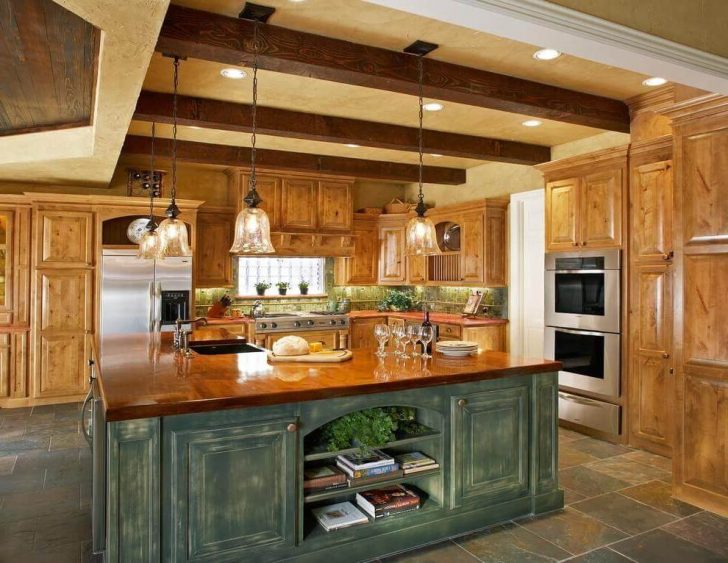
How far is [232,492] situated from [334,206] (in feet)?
17.2

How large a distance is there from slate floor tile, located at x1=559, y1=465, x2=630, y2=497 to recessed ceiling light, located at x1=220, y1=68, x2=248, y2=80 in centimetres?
365

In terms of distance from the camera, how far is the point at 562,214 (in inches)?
200

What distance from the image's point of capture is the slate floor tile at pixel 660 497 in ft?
11.0

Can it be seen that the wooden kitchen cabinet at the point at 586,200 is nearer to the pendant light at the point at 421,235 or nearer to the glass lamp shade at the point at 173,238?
the pendant light at the point at 421,235

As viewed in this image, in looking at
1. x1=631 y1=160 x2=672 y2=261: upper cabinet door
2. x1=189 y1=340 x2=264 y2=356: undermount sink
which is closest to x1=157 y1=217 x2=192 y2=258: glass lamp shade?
x1=189 y1=340 x2=264 y2=356: undermount sink

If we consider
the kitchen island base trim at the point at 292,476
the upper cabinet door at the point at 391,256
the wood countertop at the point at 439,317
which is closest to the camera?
the kitchen island base trim at the point at 292,476

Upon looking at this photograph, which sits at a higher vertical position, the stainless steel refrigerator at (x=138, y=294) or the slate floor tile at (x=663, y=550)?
the stainless steel refrigerator at (x=138, y=294)

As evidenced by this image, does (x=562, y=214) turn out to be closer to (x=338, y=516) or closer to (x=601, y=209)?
(x=601, y=209)

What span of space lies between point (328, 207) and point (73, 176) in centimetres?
301

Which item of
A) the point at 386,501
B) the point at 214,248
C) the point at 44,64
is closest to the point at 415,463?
the point at 386,501

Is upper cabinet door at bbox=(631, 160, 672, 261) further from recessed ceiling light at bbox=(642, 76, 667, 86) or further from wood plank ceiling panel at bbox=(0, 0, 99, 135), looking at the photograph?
wood plank ceiling panel at bbox=(0, 0, 99, 135)

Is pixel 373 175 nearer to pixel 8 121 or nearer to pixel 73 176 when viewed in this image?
pixel 73 176

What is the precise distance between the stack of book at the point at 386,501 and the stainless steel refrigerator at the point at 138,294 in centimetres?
385

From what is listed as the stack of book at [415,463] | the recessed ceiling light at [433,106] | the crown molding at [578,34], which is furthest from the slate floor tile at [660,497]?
the recessed ceiling light at [433,106]
